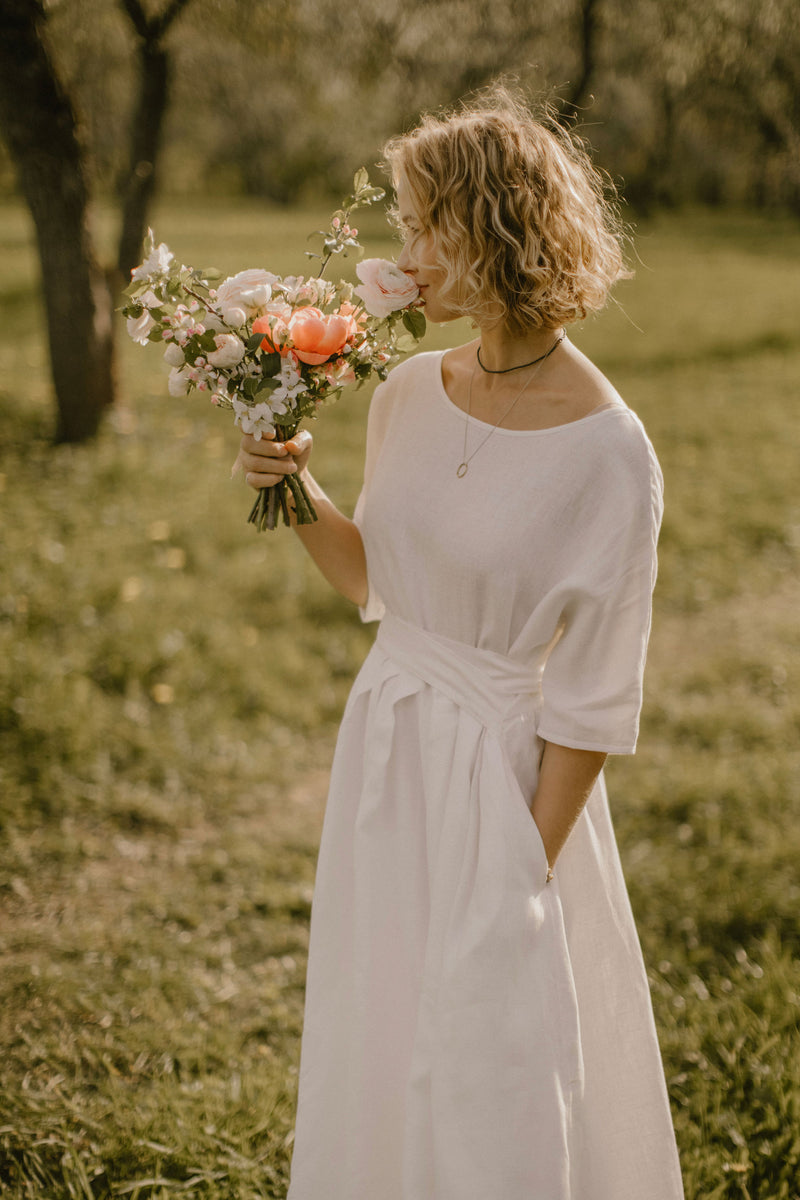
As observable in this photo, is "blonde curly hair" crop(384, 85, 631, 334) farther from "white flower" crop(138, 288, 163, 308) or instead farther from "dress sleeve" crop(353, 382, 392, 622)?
"white flower" crop(138, 288, 163, 308)

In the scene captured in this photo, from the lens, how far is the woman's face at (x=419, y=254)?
1.67m

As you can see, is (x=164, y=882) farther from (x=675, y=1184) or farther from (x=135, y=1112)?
(x=675, y=1184)

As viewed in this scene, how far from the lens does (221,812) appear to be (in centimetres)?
375

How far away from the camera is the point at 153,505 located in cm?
577

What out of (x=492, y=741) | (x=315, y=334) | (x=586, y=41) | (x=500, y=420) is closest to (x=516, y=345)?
(x=500, y=420)

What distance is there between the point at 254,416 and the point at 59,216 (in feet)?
16.2

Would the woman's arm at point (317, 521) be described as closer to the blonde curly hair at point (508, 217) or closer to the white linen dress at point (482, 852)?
the white linen dress at point (482, 852)

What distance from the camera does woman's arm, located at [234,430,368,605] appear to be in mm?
1744

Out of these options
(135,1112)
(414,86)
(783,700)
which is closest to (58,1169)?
(135,1112)

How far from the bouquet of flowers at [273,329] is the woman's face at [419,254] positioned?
0.03 m

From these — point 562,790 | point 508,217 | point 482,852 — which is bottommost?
point 482,852

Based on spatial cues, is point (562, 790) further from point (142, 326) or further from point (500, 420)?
point (142, 326)

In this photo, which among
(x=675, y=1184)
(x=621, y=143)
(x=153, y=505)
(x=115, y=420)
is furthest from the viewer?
(x=621, y=143)

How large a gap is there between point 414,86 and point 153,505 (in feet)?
20.1
